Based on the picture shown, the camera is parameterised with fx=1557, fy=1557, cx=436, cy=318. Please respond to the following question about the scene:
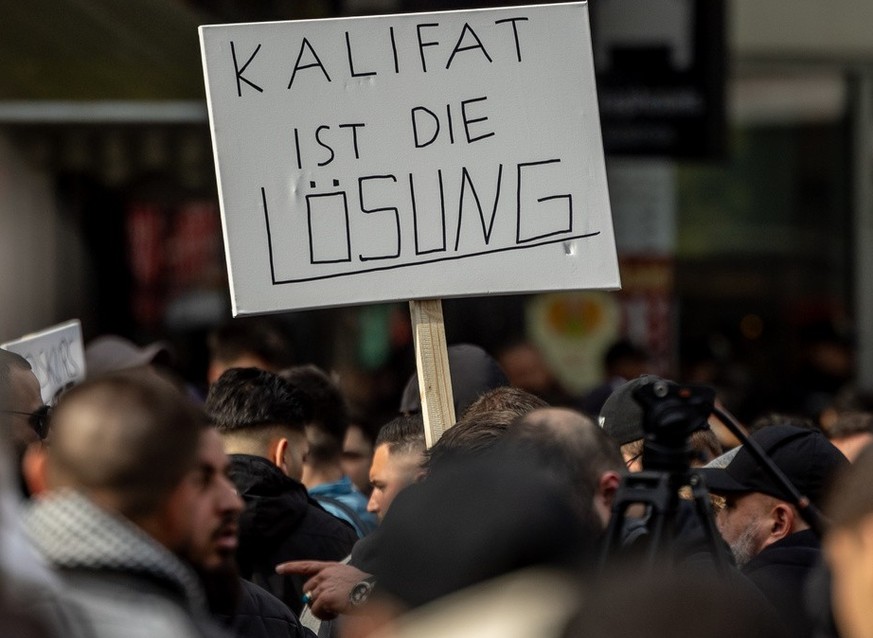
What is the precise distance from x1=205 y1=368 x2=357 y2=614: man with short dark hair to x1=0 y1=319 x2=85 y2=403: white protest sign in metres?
0.62

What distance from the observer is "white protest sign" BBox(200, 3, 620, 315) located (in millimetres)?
3832

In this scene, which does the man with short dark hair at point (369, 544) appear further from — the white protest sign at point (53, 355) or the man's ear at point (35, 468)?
the white protest sign at point (53, 355)

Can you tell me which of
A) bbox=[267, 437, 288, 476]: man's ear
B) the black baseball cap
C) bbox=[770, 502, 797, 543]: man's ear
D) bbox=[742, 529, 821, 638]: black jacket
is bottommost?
bbox=[742, 529, 821, 638]: black jacket

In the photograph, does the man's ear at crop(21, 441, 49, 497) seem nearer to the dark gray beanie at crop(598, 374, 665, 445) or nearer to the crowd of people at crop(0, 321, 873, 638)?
the crowd of people at crop(0, 321, 873, 638)

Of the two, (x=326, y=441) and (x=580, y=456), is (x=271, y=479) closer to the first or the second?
(x=326, y=441)

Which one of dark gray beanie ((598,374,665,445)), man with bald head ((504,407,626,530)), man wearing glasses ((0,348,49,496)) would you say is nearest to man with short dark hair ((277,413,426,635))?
man with bald head ((504,407,626,530))

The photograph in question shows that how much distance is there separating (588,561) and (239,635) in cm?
124

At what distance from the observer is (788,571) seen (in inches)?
137

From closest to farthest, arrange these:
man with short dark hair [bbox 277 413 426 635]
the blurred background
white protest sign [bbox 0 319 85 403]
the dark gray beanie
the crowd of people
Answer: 1. the crowd of people
2. man with short dark hair [bbox 277 413 426 635]
3. the dark gray beanie
4. white protest sign [bbox 0 319 85 403]
5. the blurred background

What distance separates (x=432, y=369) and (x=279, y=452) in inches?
21.2

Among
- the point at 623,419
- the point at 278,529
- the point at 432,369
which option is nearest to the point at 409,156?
the point at 432,369

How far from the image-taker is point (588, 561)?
215cm

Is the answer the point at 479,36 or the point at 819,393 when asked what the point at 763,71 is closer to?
the point at 819,393

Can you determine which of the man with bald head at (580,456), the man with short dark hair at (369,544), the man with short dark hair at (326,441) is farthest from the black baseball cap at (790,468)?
the man with short dark hair at (326,441)
